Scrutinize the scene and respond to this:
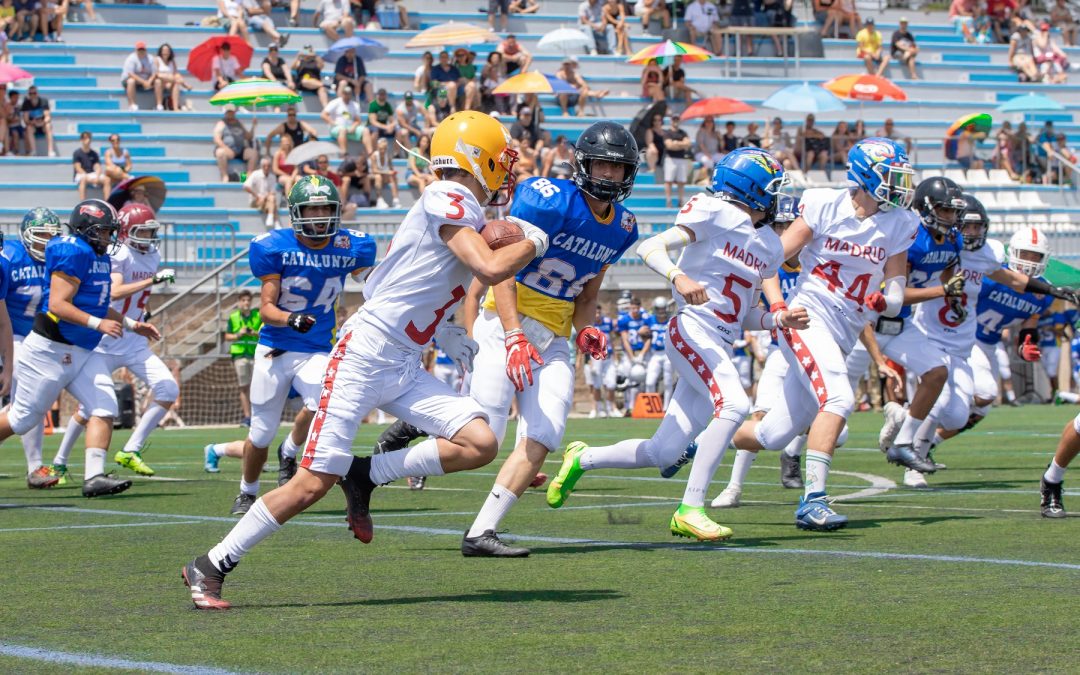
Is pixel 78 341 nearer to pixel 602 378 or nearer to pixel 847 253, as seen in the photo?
pixel 847 253

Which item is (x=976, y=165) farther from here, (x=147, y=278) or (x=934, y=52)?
(x=147, y=278)

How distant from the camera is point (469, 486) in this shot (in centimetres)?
1221

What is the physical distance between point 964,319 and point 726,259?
17.5 feet

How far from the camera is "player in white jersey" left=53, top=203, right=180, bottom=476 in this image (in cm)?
1320

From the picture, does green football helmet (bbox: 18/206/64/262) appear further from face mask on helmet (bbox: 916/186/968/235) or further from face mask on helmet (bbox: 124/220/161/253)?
face mask on helmet (bbox: 916/186/968/235)

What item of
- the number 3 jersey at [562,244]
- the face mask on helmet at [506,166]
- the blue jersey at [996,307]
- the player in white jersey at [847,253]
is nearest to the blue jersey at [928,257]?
the blue jersey at [996,307]

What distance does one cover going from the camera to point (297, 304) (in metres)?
10.6

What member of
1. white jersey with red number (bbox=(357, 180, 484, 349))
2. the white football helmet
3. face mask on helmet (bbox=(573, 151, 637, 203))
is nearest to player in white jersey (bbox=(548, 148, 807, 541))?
face mask on helmet (bbox=(573, 151, 637, 203))

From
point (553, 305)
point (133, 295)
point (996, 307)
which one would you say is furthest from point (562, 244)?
point (996, 307)

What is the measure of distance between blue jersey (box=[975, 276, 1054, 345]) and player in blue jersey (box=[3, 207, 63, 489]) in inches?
311

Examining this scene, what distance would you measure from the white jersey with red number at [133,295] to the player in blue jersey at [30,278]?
614 millimetres

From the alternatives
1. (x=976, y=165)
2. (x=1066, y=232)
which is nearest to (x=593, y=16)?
(x=976, y=165)

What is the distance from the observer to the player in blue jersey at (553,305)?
7.63 metres

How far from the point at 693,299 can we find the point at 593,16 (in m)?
25.8
